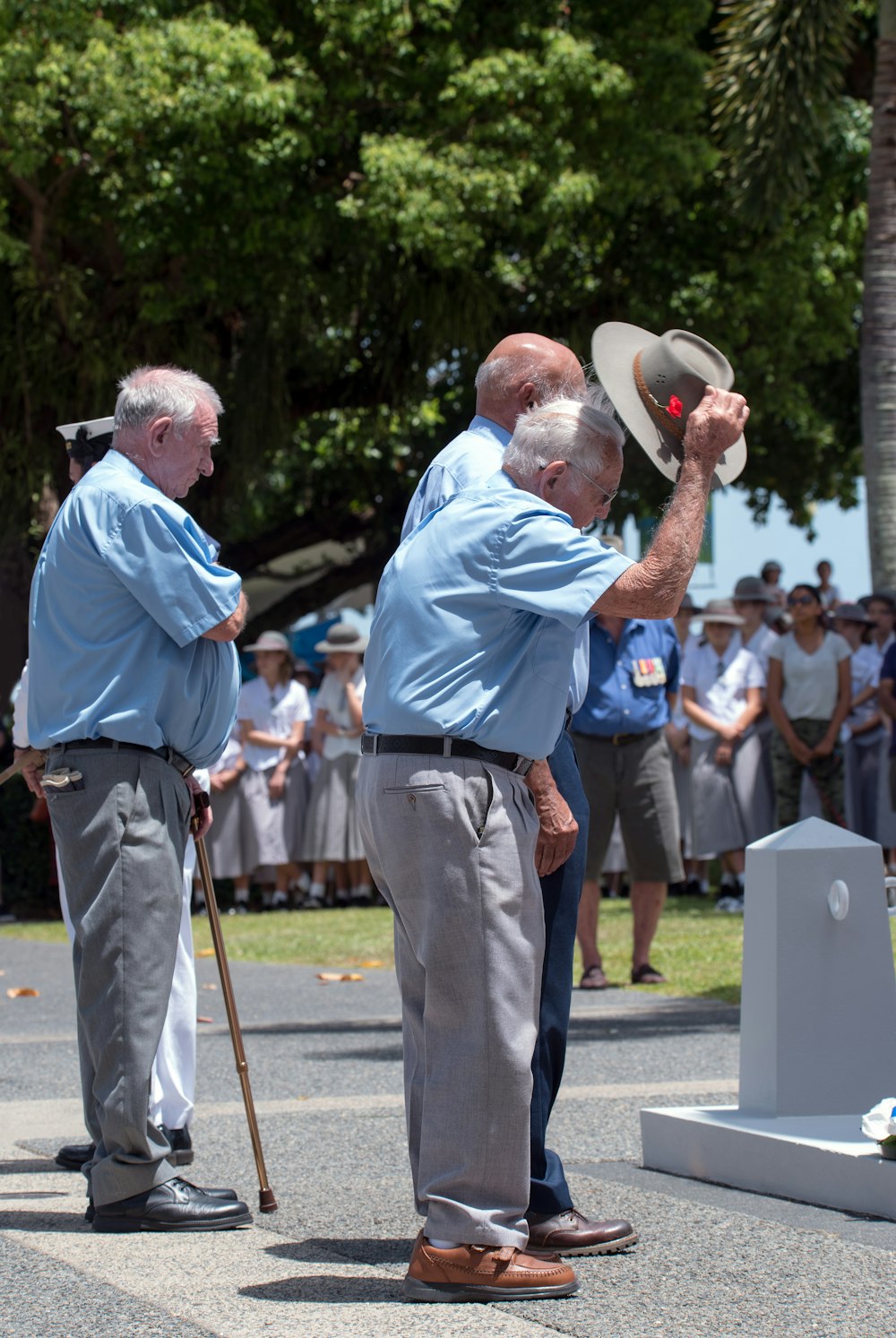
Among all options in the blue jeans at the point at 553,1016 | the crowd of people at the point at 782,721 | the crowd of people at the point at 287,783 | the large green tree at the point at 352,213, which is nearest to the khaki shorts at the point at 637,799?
the crowd of people at the point at 782,721

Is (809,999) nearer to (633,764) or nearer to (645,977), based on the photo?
(633,764)

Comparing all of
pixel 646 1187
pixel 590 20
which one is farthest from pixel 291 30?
pixel 646 1187

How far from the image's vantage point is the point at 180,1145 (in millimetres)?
5594

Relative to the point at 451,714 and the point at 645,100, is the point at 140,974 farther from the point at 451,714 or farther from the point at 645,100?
the point at 645,100

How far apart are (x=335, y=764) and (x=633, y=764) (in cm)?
721

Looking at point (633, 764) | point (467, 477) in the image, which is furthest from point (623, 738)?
point (467, 477)

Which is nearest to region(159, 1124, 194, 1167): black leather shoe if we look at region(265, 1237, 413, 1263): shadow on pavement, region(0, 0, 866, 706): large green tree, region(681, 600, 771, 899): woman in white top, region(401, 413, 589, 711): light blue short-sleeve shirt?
region(265, 1237, 413, 1263): shadow on pavement

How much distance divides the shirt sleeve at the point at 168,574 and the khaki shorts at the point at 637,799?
506 centimetres

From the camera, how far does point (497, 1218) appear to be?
13.3 feet

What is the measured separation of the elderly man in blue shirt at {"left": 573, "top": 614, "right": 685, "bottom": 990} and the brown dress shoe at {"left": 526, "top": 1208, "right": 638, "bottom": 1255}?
4964 millimetres

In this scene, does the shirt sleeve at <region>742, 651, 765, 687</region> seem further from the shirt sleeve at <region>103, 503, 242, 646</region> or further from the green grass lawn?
the shirt sleeve at <region>103, 503, 242, 646</region>

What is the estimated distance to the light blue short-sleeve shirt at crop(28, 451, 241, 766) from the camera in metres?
4.82

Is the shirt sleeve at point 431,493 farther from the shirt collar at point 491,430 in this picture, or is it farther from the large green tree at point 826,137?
the large green tree at point 826,137

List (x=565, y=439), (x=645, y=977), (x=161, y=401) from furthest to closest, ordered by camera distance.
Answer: (x=645, y=977) → (x=161, y=401) → (x=565, y=439)
